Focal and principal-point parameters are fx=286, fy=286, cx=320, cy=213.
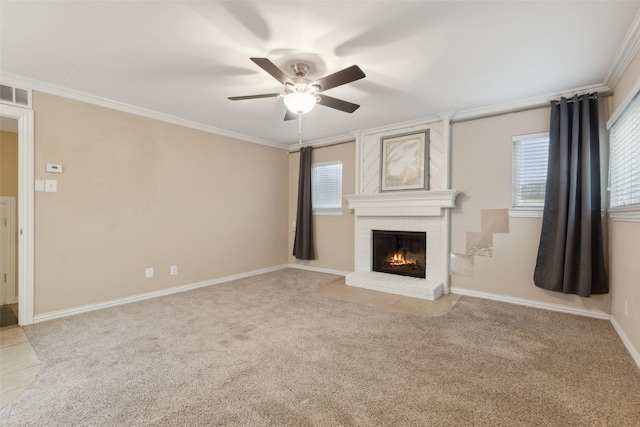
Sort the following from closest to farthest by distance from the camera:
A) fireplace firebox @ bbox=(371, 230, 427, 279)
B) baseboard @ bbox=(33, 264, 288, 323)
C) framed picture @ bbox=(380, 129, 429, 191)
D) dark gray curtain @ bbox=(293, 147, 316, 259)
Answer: baseboard @ bbox=(33, 264, 288, 323), framed picture @ bbox=(380, 129, 429, 191), fireplace firebox @ bbox=(371, 230, 427, 279), dark gray curtain @ bbox=(293, 147, 316, 259)

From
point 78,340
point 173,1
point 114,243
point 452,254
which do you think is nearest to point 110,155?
point 114,243

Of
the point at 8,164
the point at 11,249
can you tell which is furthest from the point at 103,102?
the point at 11,249

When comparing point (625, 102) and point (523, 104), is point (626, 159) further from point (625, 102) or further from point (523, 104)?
point (523, 104)

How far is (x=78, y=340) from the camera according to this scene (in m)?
2.57

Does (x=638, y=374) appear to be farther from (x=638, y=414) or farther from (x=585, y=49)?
(x=585, y=49)

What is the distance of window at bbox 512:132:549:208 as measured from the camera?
11.3ft

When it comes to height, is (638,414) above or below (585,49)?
below

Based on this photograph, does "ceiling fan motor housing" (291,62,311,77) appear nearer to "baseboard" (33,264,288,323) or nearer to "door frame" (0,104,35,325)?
"door frame" (0,104,35,325)

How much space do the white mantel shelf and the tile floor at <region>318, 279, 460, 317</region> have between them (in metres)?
1.19

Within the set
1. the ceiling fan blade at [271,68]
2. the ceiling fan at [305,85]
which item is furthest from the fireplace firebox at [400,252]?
the ceiling fan blade at [271,68]

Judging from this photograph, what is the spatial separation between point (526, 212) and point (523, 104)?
1.29m

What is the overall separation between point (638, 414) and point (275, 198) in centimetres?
500

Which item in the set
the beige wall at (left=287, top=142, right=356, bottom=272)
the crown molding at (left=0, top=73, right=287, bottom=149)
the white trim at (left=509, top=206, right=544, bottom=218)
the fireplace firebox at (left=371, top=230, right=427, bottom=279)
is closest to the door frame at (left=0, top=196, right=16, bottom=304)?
the crown molding at (left=0, top=73, right=287, bottom=149)

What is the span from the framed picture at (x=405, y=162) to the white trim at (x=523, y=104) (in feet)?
1.84
